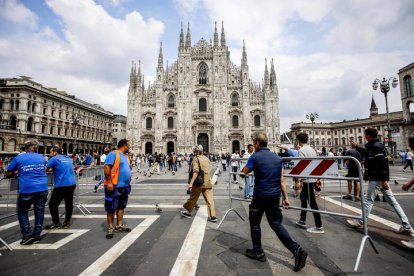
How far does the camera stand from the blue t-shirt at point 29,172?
3.79 m

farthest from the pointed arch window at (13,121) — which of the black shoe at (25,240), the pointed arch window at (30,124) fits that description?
the black shoe at (25,240)

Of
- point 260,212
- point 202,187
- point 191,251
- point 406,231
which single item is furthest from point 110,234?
point 406,231

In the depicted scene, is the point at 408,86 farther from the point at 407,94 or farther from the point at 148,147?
the point at 148,147

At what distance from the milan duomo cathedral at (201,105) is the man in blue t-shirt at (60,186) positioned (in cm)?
3222

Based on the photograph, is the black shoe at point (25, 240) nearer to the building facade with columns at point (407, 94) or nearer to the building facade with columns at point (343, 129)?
the building facade with columns at point (407, 94)

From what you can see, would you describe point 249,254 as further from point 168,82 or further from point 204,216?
point 168,82

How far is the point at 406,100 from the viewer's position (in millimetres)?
31250

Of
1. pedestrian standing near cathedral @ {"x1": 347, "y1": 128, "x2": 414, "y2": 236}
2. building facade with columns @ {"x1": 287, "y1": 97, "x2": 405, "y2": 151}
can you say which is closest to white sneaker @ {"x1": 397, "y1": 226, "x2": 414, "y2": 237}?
pedestrian standing near cathedral @ {"x1": 347, "y1": 128, "x2": 414, "y2": 236}

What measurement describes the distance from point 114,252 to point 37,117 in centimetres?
3970

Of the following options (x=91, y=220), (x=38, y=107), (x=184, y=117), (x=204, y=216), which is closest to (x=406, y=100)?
(x=184, y=117)

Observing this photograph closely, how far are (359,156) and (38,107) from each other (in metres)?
41.5

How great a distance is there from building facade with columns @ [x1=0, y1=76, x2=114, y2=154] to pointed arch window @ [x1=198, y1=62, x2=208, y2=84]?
2046 centimetres

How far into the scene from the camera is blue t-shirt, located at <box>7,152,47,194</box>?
379 cm

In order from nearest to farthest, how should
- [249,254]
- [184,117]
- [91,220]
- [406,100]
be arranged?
[249,254] < [91,220] < [406,100] < [184,117]
